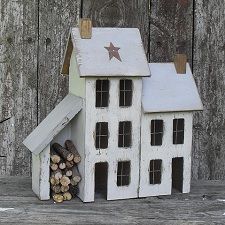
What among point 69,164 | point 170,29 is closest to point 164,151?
point 69,164

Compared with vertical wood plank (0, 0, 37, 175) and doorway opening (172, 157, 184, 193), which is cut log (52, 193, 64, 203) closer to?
doorway opening (172, 157, 184, 193)

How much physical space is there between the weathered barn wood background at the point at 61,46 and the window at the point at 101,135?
0.44 metres

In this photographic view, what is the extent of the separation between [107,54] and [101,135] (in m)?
0.22

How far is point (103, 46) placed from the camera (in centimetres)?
161

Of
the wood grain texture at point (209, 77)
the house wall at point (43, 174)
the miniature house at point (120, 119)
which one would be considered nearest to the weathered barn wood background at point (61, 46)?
the wood grain texture at point (209, 77)

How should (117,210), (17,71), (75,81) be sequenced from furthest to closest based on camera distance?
(17,71), (75,81), (117,210)

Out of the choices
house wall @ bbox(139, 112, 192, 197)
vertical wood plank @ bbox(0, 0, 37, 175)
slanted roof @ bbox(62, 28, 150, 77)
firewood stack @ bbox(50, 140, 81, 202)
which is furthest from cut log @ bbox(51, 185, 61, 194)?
vertical wood plank @ bbox(0, 0, 37, 175)

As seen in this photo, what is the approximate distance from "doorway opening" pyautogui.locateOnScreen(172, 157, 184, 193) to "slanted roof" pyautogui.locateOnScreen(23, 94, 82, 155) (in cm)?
36

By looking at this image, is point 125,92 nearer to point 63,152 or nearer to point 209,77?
point 63,152

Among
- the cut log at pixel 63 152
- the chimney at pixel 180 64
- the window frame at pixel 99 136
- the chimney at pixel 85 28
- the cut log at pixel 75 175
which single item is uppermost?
the chimney at pixel 85 28

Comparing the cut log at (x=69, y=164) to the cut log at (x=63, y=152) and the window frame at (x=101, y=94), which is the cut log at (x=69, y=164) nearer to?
the cut log at (x=63, y=152)

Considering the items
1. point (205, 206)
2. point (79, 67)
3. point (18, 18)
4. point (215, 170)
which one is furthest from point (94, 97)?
point (215, 170)

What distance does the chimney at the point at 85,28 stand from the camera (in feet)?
5.26

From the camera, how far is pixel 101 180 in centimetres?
176
